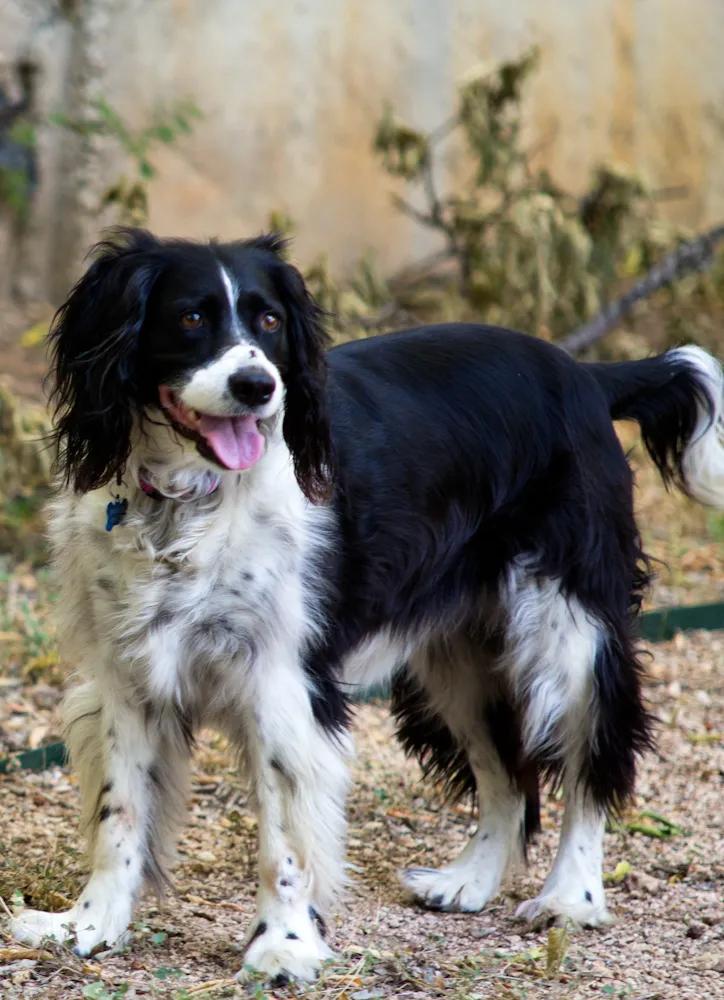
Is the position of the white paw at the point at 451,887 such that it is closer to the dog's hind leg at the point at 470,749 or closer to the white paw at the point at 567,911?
the dog's hind leg at the point at 470,749

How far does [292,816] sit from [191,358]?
40.8 inches

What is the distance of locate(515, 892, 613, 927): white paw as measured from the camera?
155 inches

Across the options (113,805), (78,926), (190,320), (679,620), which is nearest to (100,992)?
(78,926)

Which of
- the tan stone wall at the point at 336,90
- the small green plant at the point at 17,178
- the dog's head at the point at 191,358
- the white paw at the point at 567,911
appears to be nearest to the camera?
the dog's head at the point at 191,358

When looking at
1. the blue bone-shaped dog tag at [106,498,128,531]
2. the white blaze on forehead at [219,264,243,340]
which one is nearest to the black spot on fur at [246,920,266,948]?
the blue bone-shaped dog tag at [106,498,128,531]

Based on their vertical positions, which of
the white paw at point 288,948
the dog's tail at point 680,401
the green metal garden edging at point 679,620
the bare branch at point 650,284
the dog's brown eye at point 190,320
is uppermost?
the dog's brown eye at point 190,320

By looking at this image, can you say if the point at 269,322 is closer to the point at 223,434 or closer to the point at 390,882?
the point at 223,434

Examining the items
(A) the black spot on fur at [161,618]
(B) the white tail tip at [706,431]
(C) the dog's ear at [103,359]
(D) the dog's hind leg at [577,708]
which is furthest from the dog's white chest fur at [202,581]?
(B) the white tail tip at [706,431]

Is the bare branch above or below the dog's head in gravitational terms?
below

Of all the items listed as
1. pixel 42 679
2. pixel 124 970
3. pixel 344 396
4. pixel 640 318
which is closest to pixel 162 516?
pixel 344 396

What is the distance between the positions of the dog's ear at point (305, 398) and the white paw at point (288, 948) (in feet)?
3.01

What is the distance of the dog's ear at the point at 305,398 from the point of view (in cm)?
345

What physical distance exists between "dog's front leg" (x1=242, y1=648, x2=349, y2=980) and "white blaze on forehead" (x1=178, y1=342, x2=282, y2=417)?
60cm

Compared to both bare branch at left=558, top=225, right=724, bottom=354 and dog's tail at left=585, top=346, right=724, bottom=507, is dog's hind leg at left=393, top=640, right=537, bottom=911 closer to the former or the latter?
dog's tail at left=585, top=346, right=724, bottom=507
